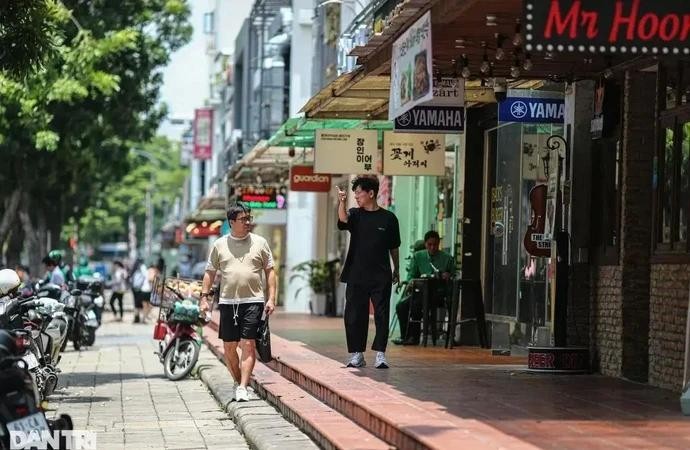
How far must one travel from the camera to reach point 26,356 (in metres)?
13.1

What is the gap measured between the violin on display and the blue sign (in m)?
0.71

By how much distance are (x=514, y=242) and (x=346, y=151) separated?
3.57 metres

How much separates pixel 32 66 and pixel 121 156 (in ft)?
90.6

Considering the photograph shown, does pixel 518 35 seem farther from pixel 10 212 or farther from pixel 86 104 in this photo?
pixel 10 212

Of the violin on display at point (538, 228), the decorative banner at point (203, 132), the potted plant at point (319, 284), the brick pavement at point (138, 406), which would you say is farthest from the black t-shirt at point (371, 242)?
the decorative banner at point (203, 132)

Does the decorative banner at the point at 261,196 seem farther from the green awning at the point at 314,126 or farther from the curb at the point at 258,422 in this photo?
the curb at the point at 258,422

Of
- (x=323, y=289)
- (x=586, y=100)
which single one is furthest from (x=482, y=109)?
(x=323, y=289)

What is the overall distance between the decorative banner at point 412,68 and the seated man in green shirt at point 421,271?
6.48 m

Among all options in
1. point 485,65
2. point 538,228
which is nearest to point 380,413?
point 485,65

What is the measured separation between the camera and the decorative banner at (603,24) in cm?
1025

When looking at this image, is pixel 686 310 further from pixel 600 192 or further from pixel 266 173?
pixel 266 173

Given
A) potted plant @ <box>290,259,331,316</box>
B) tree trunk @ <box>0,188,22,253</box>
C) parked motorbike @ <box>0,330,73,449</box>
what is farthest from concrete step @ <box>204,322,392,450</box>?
tree trunk @ <box>0,188,22,253</box>

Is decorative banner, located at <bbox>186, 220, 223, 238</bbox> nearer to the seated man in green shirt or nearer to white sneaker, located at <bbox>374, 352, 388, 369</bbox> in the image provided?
the seated man in green shirt

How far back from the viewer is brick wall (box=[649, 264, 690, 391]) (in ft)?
44.6
